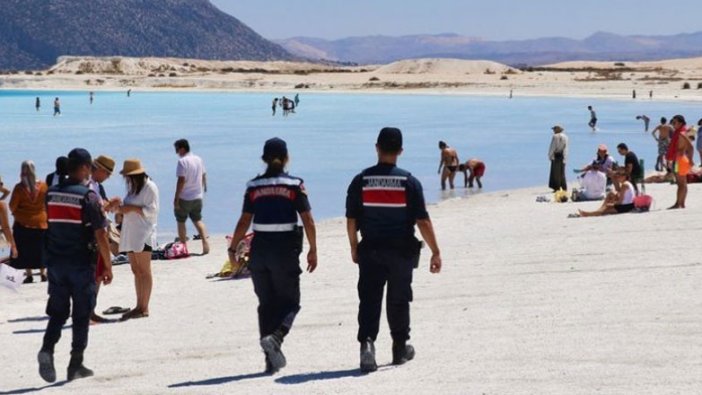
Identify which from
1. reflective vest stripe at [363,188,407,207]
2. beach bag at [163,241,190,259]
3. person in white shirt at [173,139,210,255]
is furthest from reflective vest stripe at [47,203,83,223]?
beach bag at [163,241,190,259]

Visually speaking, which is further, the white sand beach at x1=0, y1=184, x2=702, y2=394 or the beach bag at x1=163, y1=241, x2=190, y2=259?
the beach bag at x1=163, y1=241, x2=190, y2=259

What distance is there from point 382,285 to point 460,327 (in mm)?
1663

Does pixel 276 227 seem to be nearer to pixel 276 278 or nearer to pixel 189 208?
pixel 276 278

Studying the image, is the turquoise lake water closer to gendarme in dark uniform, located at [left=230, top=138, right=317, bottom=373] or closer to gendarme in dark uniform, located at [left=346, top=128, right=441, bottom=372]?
gendarme in dark uniform, located at [left=230, top=138, right=317, bottom=373]

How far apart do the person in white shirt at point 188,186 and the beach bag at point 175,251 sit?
0.20 metres

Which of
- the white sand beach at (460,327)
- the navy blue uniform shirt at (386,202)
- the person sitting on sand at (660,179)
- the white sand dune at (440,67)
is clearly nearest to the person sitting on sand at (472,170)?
the person sitting on sand at (660,179)

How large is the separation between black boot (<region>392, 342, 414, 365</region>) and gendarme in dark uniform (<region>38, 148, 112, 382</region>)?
192 centimetres

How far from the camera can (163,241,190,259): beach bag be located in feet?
48.7

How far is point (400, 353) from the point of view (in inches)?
302

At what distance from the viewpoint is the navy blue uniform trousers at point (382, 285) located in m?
7.33

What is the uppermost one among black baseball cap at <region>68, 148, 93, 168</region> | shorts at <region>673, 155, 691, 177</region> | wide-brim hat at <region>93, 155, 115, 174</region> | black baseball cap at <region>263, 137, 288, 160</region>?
black baseball cap at <region>263, 137, 288, 160</region>

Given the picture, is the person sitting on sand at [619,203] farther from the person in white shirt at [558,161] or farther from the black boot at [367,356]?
the black boot at [367,356]

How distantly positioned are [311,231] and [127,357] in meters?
1.92

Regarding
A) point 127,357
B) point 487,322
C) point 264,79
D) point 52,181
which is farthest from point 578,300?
point 264,79
